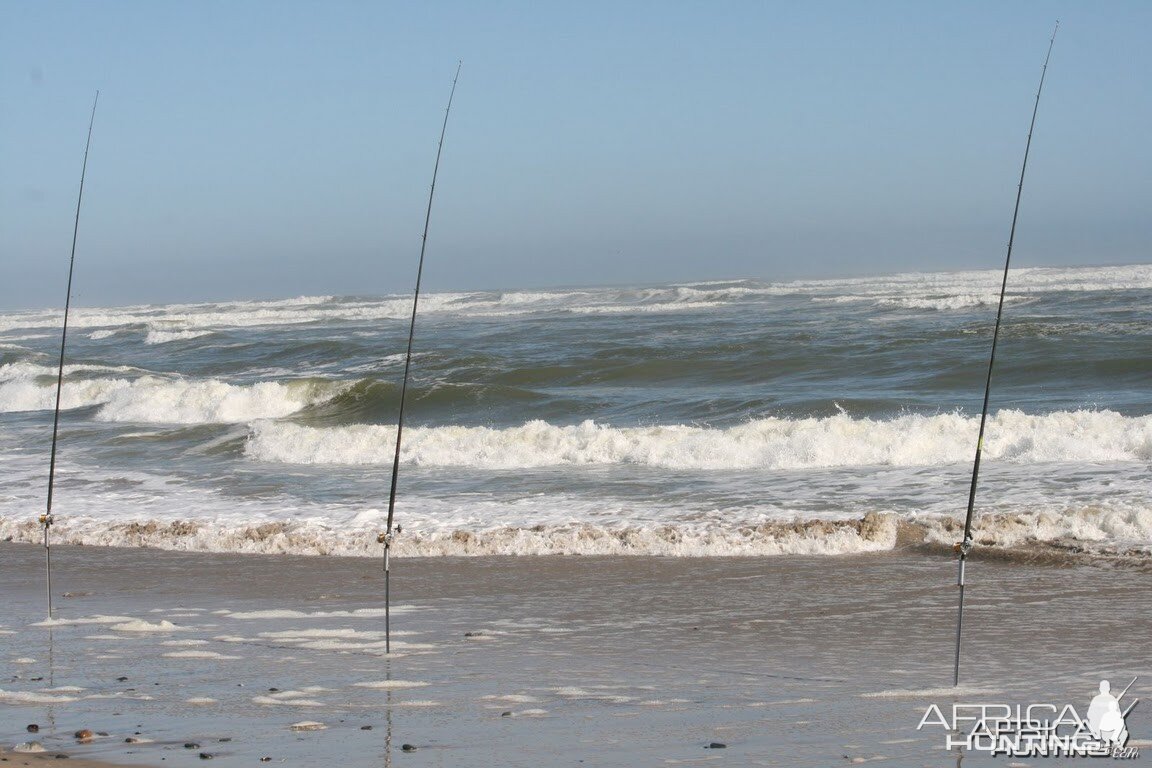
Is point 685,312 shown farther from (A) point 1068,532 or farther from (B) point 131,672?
(B) point 131,672

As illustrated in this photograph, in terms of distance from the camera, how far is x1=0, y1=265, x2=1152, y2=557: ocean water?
9.00m

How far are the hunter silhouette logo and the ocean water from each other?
3657 mm

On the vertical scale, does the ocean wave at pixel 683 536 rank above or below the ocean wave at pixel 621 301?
below

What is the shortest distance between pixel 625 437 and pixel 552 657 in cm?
752

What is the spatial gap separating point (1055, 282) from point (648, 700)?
36.5m

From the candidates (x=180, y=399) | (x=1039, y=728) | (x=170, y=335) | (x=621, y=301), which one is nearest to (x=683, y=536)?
(x=1039, y=728)

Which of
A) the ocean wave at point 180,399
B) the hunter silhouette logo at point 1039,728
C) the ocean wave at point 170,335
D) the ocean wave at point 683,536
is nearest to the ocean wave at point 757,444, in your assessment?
the ocean wave at point 683,536

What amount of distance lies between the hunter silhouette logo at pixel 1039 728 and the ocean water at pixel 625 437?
3.66 m

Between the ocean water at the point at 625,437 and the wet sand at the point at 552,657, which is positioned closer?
the wet sand at the point at 552,657

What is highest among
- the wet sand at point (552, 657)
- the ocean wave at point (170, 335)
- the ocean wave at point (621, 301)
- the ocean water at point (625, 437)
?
the ocean wave at point (621, 301)

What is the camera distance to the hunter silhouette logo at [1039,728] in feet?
13.0

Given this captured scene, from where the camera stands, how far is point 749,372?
1986cm

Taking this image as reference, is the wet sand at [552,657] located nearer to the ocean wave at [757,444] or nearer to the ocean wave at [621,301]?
the ocean wave at [757,444]

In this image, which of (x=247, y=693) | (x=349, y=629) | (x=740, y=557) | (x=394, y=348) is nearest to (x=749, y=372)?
(x=394, y=348)
